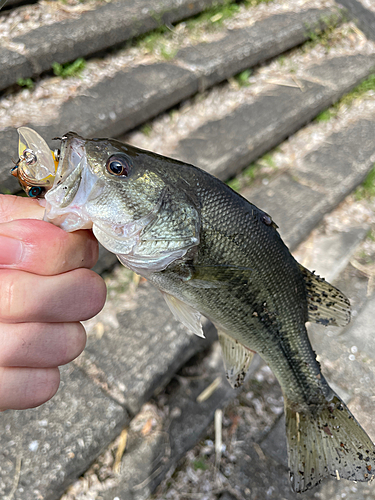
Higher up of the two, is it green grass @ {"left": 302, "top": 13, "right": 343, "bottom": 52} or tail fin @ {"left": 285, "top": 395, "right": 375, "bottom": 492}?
green grass @ {"left": 302, "top": 13, "right": 343, "bottom": 52}

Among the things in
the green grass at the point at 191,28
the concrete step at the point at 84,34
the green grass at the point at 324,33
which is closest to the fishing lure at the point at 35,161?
the concrete step at the point at 84,34

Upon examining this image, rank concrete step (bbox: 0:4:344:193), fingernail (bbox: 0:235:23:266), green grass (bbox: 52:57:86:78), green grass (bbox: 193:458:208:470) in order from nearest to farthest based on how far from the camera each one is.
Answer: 1. fingernail (bbox: 0:235:23:266)
2. green grass (bbox: 193:458:208:470)
3. concrete step (bbox: 0:4:344:193)
4. green grass (bbox: 52:57:86:78)

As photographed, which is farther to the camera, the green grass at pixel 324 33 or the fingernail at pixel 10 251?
the green grass at pixel 324 33

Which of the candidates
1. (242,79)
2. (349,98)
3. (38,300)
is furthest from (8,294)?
(349,98)

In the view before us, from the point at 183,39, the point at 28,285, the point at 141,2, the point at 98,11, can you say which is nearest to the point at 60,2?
the point at 98,11

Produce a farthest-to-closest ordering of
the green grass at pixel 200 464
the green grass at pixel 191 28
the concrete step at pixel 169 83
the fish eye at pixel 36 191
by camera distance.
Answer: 1. the green grass at pixel 191 28
2. the concrete step at pixel 169 83
3. the green grass at pixel 200 464
4. the fish eye at pixel 36 191

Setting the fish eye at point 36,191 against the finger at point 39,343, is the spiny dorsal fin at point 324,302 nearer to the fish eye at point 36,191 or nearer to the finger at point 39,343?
the finger at point 39,343

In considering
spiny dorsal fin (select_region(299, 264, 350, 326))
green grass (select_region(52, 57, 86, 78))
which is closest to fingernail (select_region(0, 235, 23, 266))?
spiny dorsal fin (select_region(299, 264, 350, 326))

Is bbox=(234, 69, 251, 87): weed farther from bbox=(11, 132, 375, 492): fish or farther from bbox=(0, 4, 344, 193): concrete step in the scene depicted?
bbox=(11, 132, 375, 492): fish
